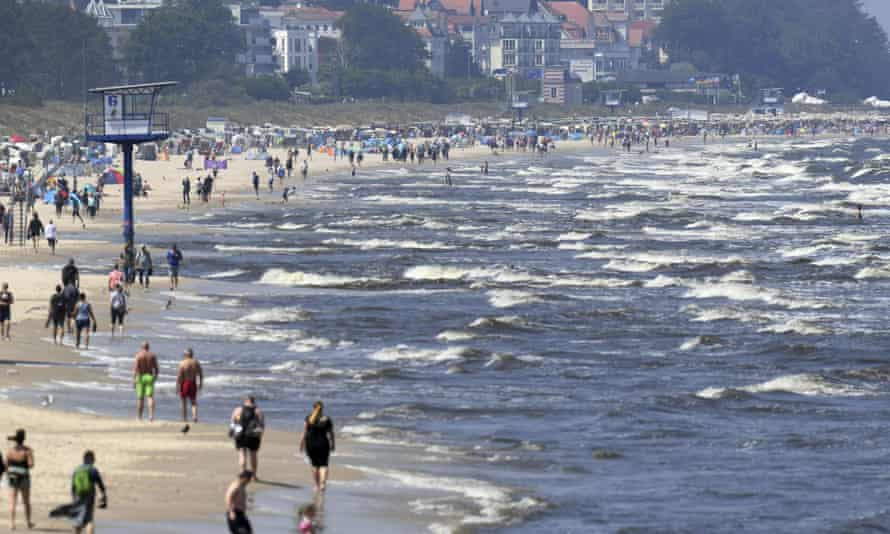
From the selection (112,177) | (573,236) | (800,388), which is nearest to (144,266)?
(800,388)

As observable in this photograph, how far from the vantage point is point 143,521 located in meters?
23.6

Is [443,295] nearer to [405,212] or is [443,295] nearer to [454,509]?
[454,509]

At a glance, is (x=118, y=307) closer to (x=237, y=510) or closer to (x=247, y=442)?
(x=247, y=442)

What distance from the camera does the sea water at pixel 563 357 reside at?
2792cm

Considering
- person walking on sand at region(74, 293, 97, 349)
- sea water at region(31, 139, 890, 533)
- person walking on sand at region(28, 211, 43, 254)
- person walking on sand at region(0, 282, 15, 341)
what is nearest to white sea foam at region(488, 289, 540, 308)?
sea water at region(31, 139, 890, 533)

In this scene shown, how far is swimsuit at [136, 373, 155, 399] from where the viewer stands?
101 ft

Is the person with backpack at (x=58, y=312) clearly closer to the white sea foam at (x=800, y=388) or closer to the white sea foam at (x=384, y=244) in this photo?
the white sea foam at (x=800, y=388)

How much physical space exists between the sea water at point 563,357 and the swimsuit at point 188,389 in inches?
52.8

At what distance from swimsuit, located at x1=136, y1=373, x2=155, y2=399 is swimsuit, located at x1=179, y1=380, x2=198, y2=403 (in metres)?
0.51

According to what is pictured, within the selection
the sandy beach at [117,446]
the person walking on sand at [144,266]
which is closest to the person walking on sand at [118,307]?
the sandy beach at [117,446]

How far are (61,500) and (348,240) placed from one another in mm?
47952

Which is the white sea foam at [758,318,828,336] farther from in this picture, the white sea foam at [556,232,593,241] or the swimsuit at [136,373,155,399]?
the white sea foam at [556,232,593,241]

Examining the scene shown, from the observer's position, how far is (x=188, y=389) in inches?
1212

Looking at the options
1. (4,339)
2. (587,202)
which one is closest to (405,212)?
(587,202)
